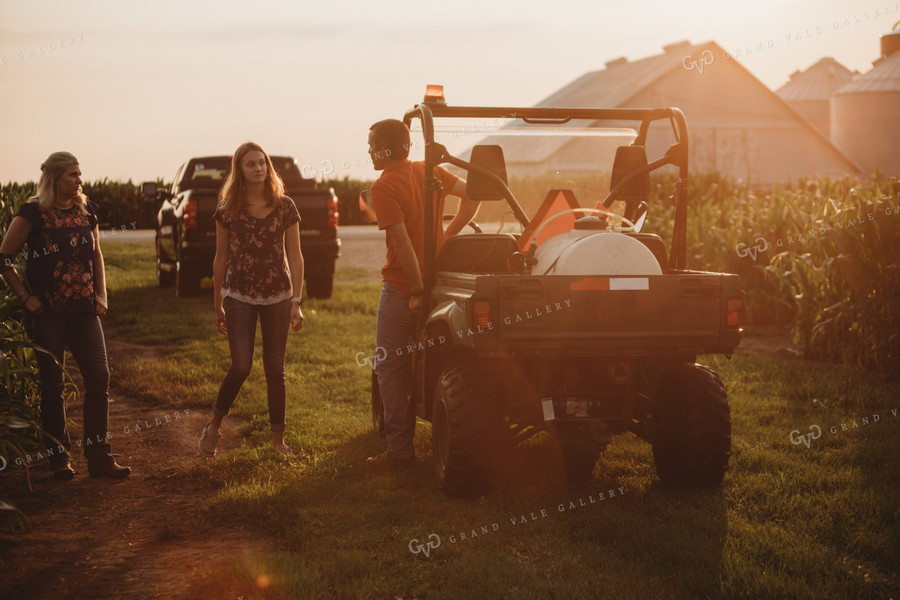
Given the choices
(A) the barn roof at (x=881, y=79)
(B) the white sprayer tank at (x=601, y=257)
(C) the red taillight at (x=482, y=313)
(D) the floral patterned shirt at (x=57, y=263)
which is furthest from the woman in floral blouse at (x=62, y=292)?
(A) the barn roof at (x=881, y=79)

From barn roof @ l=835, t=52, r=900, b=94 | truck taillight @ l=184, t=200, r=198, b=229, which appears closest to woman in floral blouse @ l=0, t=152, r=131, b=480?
truck taillight @ l=184, t=200, r=198, b=229

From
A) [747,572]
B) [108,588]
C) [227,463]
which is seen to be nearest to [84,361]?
[227,463]

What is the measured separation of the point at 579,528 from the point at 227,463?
101 inches

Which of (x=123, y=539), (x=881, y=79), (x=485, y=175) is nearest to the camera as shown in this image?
(x=123, y=539)

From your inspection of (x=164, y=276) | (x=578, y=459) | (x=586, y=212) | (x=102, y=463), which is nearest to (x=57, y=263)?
(x=102, y=463)

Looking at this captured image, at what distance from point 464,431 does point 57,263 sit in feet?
9.12

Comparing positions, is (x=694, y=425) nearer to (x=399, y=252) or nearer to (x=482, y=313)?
(x=482, y=313)

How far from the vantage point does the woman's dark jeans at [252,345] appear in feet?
20.1

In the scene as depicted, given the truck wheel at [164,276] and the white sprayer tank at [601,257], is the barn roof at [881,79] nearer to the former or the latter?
the truck wheel at [164,276]

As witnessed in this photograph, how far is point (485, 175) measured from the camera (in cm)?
560

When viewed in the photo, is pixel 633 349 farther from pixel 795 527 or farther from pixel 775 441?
pixel 775 441

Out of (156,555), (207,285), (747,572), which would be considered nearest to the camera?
(747,572)

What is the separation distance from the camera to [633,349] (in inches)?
194
